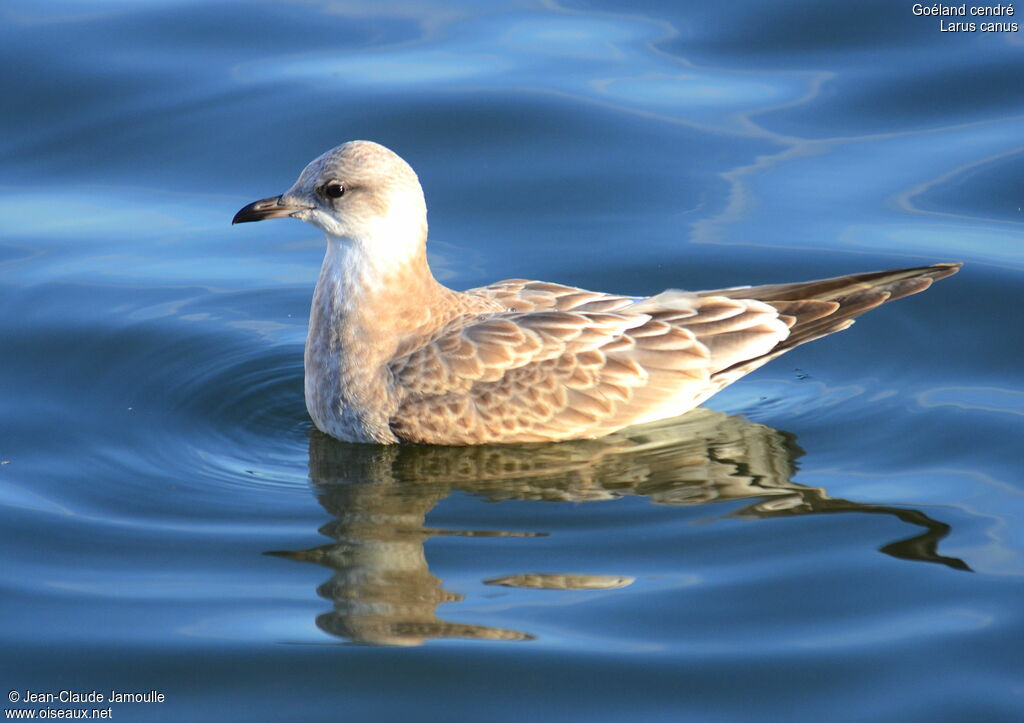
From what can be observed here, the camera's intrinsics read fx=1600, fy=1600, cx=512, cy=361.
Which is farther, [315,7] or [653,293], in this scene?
[315,7]

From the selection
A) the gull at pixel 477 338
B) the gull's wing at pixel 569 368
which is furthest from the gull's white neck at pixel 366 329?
the gull's wing at pixel 569 368

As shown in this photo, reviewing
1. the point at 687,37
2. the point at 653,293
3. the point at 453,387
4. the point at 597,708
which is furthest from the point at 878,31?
the point at 597,708

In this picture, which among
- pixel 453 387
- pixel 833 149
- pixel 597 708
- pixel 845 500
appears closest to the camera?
pixel 597 708

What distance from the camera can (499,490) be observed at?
840 cm

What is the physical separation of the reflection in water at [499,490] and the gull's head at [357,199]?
1216 mm

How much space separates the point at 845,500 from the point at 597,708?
2.23 meters

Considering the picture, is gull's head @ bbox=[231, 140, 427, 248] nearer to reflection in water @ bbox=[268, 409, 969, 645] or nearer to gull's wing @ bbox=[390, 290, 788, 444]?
gull's wing @ bbox=[390, 290, 788, 444]

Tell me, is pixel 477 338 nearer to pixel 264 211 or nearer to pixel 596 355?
pixel 596 355

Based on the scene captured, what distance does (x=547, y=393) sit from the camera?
895cm

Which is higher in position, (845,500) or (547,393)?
(547,393)

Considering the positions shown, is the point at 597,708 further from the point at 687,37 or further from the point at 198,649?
the point at 687,37

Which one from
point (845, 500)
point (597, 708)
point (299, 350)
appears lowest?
point (597, 708)

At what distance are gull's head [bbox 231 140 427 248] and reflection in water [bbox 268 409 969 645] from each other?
3.99 ft

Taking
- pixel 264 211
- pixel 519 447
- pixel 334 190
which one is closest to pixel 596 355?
pixel 519 447
